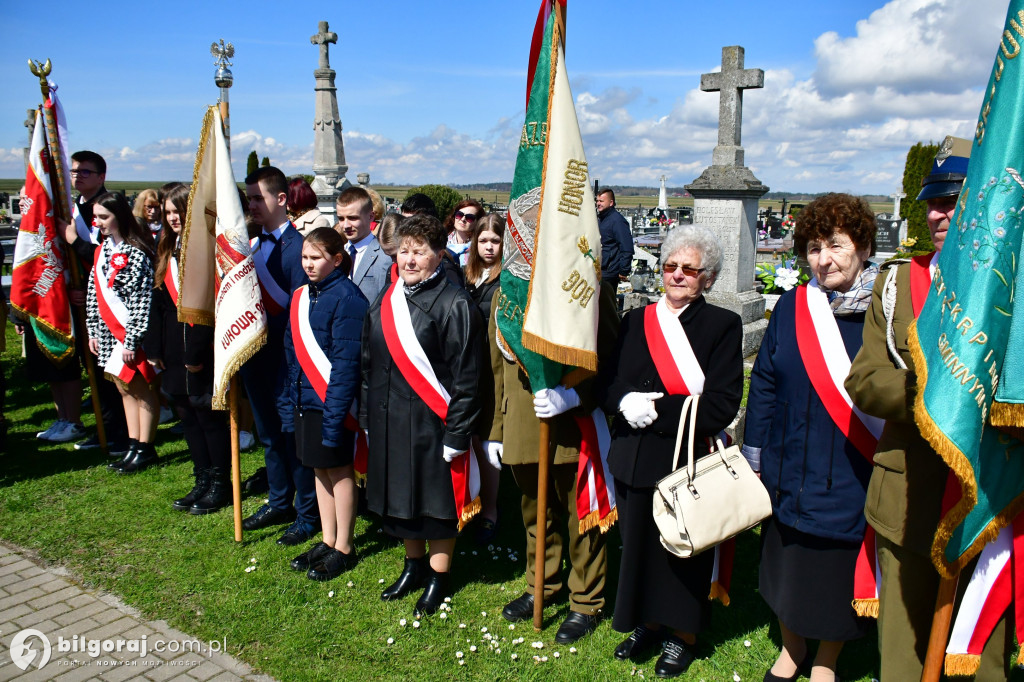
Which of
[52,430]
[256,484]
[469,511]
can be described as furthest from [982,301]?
[52,430]

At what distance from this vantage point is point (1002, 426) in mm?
2268

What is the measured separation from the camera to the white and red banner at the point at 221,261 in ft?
14.5

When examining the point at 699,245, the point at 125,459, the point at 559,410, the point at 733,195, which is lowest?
the point at 125,459

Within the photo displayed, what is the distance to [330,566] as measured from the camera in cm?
435

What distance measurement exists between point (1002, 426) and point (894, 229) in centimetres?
2152

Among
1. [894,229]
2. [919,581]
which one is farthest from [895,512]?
[894,229]

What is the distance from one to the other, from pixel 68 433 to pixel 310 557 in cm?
373

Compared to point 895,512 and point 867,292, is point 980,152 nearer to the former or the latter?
point 867,292

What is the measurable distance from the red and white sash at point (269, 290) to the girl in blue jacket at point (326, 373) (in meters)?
0.54

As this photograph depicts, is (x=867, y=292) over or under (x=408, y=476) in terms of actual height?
over

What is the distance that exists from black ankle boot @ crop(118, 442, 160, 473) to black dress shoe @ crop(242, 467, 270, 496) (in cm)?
97

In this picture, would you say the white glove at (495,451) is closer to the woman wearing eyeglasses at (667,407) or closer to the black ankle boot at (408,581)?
the woman wearing eyeglasses at (667,407)

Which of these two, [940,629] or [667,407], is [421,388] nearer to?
[667,407]

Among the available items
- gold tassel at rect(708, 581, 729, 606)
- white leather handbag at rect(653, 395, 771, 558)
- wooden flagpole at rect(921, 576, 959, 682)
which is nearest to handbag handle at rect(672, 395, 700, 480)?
white leather handbag at rect(653, 395, 771, 558)
